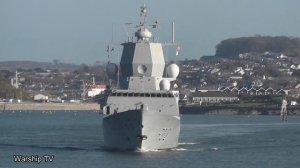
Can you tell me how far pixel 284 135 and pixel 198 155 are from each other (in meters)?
26.0

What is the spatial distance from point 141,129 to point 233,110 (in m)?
119

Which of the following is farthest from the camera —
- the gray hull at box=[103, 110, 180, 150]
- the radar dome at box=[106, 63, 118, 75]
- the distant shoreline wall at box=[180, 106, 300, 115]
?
the distant shoreline wall at box=[180, 106, 300, 115]

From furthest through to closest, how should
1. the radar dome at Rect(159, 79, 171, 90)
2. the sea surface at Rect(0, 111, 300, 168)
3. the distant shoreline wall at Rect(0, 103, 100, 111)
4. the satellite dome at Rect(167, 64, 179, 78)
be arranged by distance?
the distant shoreline wall at Rect(0, 103, 100, 111) < the satellite dome at Rect(167, 64, 179, 78) < the radar dome at Rect(159, 79, 171, 90) < the sea surface at Rect(0, 111, 300, 168)

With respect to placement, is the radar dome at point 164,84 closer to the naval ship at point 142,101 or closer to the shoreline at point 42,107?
the naval ship at point 142,101

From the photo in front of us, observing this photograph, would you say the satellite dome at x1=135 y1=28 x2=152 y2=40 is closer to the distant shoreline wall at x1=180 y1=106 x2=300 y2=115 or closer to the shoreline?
the distant shoreline wall at x1=180 y1=106 x2=300 y2=115

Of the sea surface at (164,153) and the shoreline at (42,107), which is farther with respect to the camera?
the shoreline at (42,107)

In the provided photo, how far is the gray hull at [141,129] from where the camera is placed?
55.9 m

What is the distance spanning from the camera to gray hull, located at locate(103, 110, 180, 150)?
55875mm

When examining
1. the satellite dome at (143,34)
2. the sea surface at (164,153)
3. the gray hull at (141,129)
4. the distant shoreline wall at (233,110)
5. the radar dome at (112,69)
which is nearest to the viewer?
the sea surface at (164,153)

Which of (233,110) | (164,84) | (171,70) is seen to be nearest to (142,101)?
(164,84)

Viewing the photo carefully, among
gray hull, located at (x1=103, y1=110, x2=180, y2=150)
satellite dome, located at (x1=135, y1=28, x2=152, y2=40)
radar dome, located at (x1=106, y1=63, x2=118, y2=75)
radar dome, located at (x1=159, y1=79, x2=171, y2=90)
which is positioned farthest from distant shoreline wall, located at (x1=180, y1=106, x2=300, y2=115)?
gray hull, located at (x1=103, y1=110, x2=180, y2=150)

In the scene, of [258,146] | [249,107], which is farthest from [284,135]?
[249,107]

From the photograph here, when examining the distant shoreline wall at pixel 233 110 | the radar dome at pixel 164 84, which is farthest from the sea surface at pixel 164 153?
the distant shoreline wall at pixel 233 110

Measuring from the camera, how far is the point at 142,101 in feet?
190
